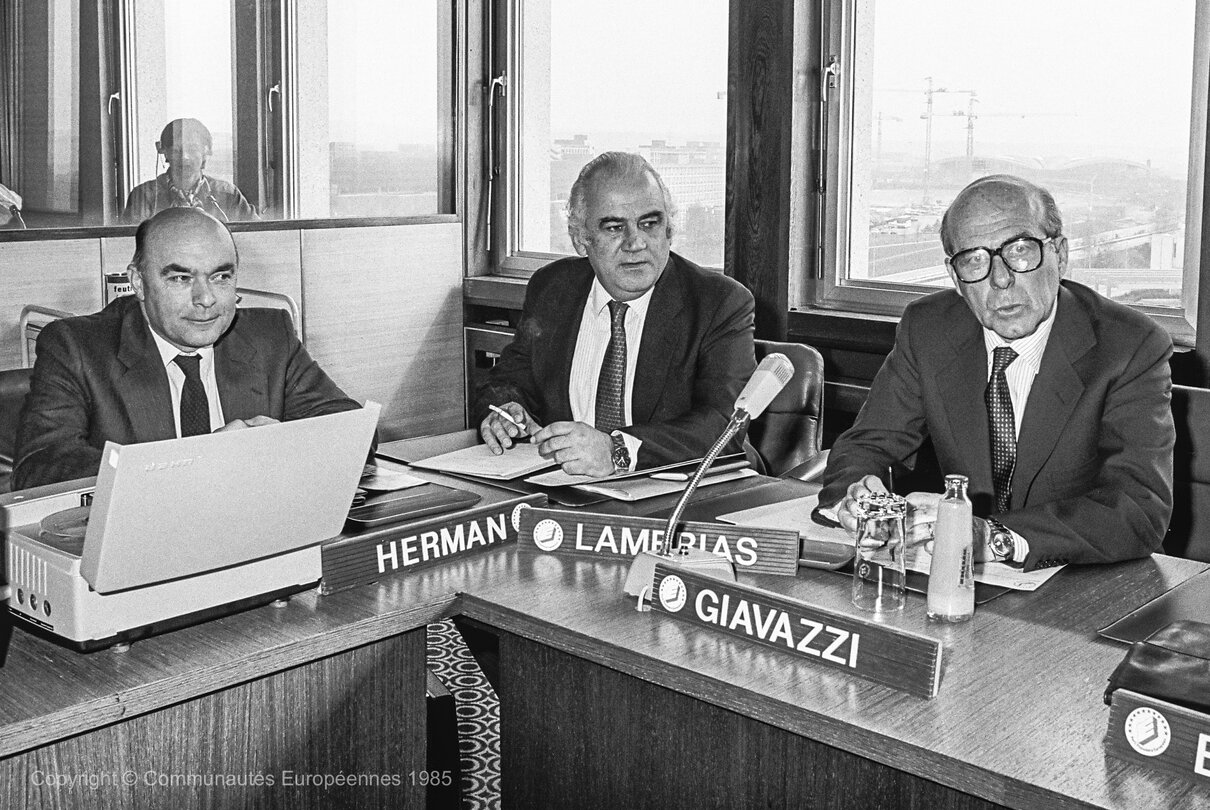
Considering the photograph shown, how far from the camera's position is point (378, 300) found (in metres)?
4.96

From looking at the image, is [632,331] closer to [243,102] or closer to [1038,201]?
[1038,201]

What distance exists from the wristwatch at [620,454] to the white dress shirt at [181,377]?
32.8 inches

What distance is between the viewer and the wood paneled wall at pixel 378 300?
456 cm

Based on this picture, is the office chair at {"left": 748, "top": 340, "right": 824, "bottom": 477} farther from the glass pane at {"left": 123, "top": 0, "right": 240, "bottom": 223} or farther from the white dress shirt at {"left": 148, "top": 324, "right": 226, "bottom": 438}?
the glass pane at {"left": 123, "top": 0, "right": 240, "bottom": 223}

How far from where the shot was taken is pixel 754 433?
3.09 metres

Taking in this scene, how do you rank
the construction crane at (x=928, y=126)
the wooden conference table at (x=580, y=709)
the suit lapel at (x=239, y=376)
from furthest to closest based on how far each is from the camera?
the construction crane at (x=928, y=126) < the suit lapel at (x=239, y=376) < the wooden conference table at (x=580, y=709)

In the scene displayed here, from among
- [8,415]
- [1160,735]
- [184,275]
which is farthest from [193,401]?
[1160,735]

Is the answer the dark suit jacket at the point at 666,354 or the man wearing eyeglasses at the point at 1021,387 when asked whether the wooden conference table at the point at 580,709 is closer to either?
the man wearing eyeglasses at the point at 1021,387

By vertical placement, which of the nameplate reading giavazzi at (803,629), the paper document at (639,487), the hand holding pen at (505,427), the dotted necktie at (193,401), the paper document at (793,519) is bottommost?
the nameplate reading giavazzi at (803,629)

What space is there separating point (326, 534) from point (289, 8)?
3372mm

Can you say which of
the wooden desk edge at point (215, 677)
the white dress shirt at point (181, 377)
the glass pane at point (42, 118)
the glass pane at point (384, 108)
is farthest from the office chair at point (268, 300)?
the wooden desk edge at point (215, 677)

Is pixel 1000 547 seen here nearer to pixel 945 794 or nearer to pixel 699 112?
pixel 945 794

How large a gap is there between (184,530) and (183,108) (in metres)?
3.21

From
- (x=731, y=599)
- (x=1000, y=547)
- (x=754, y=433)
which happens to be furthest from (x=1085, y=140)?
(x=731, y=599)
